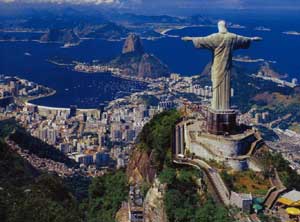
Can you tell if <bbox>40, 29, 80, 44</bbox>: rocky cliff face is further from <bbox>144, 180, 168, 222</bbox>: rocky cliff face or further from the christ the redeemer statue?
<bbox>144, 180, 168, 222</bbox>: rocky cliff face

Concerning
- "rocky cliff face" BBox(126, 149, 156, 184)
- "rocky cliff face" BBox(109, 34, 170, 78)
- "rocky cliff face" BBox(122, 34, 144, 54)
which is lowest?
"rocky cliff face" BBox(109, 34, 170, 78)

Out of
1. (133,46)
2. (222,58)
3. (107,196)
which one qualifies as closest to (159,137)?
(107,196)

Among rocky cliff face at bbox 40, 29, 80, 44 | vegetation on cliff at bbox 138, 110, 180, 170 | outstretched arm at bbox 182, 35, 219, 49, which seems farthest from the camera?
rocky cliff face at bbox 40, 29, 80, 44

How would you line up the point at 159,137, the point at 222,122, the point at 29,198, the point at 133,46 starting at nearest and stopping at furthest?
1. the point at 29,198
2. the point at 222,122
3. the point at 159,137
4. the point at 133,46

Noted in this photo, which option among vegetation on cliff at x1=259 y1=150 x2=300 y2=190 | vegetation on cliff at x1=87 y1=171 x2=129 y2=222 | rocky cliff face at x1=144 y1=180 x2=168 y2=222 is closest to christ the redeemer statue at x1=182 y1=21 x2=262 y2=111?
vegetation on cliff at x1=259 y1=150 x2=300 y2=190

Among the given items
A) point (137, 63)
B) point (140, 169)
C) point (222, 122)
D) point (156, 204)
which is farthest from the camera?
point (137, 63)

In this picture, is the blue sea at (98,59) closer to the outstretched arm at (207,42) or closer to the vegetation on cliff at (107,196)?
the vegetation on cliff at (107,196)

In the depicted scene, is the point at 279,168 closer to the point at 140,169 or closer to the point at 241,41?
the point at 241,41

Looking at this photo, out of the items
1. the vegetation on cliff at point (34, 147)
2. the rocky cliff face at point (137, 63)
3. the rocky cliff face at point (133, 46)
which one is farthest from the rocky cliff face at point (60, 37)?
the vegetation on cliff at point (34, 147)
